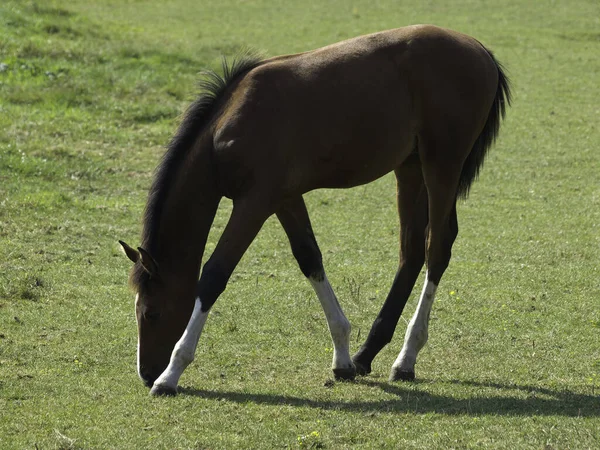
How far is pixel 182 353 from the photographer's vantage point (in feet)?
19.3

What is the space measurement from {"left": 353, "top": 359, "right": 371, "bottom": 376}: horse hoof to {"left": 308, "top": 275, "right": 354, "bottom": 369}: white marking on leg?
0.10 m

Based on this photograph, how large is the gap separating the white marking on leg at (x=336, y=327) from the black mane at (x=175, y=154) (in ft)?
3.92

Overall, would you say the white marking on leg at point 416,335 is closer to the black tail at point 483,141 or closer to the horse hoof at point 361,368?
the horse hoof at point 361,368

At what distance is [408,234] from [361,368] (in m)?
1.05

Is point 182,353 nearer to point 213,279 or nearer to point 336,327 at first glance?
point 213,279

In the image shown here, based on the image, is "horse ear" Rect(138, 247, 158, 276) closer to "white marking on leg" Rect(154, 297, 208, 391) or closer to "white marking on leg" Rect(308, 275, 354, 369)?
"white marking on leg" Rect(154, 297, 208, 391)

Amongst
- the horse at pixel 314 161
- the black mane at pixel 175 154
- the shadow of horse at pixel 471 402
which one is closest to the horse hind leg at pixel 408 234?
the horse at pixel 314 161

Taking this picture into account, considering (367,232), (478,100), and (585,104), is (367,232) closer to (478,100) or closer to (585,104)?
(478,100)

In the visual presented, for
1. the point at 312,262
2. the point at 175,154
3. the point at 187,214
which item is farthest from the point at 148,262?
the point at 312,262

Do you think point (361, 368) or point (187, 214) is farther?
point (361, 368)

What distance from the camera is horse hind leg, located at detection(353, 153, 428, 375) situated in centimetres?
695

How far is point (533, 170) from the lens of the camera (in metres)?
13.5

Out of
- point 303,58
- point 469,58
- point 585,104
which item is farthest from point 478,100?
point 585,104

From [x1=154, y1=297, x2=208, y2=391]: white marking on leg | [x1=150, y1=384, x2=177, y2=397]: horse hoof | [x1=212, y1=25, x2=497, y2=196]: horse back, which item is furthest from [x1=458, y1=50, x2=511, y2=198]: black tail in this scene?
[x1=150, y1=384, x2=177, y2=397]: horse hoof
